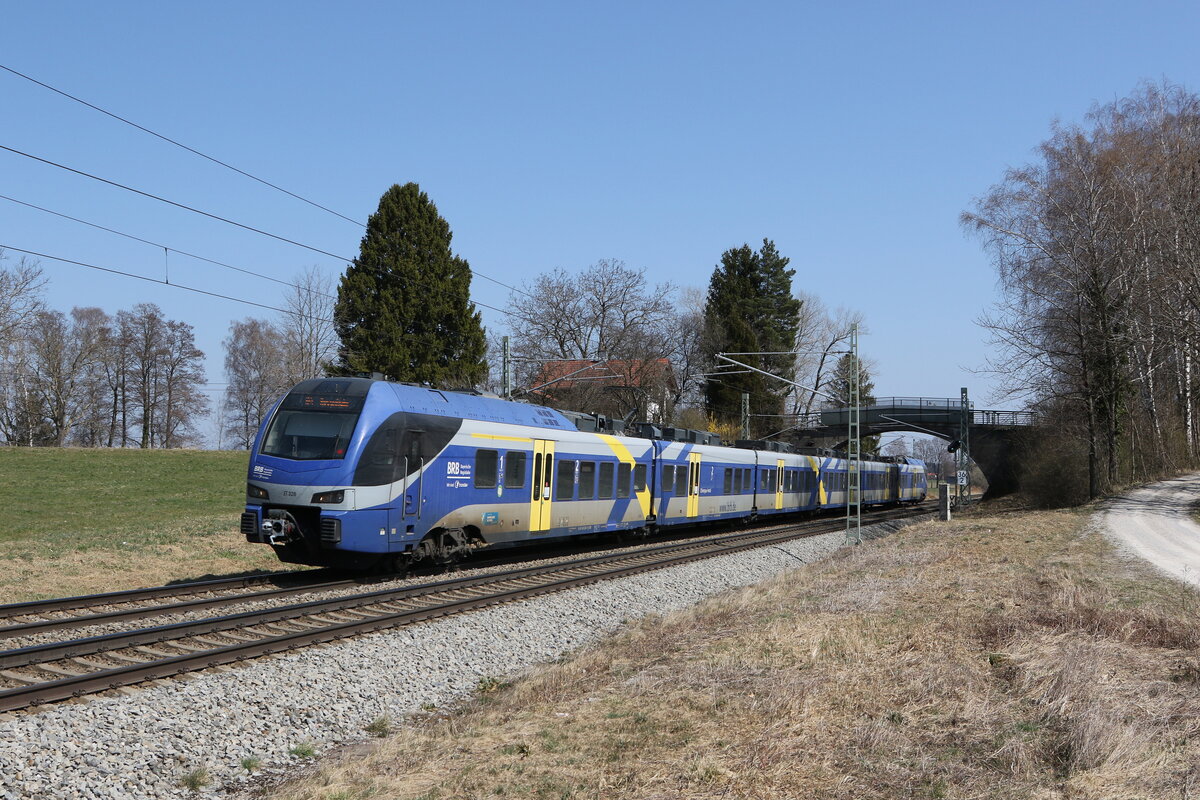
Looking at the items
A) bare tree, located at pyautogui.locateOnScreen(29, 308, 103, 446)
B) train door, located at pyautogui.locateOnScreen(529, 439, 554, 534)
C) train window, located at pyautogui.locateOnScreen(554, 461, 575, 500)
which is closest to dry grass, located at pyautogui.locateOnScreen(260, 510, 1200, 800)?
train door, located at pyautogui.locateOnScreen(529, 439, 554, 534)

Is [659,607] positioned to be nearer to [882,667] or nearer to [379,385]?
[379,385]

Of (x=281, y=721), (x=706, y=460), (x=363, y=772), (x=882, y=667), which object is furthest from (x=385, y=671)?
(x=706, y=460)

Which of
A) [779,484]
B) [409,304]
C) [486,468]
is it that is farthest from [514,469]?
[409,304]

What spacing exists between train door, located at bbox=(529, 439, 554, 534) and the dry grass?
646cm

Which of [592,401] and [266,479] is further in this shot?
[592,401]

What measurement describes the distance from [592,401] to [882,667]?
43413mm

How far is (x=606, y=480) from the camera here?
22.1 m

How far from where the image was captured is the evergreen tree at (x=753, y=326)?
73500 mm

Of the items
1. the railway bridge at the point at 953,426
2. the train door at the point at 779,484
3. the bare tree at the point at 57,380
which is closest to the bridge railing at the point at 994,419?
the railway bridge at the point at 953,426

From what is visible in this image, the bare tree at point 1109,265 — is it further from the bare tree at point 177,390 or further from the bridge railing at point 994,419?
the bare tree at point 177,390

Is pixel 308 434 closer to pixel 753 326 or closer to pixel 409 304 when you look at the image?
pixel 409 304

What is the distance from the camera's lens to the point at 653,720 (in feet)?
24.9

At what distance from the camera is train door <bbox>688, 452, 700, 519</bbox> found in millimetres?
27266

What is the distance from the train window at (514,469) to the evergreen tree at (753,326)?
53570 millimetres
